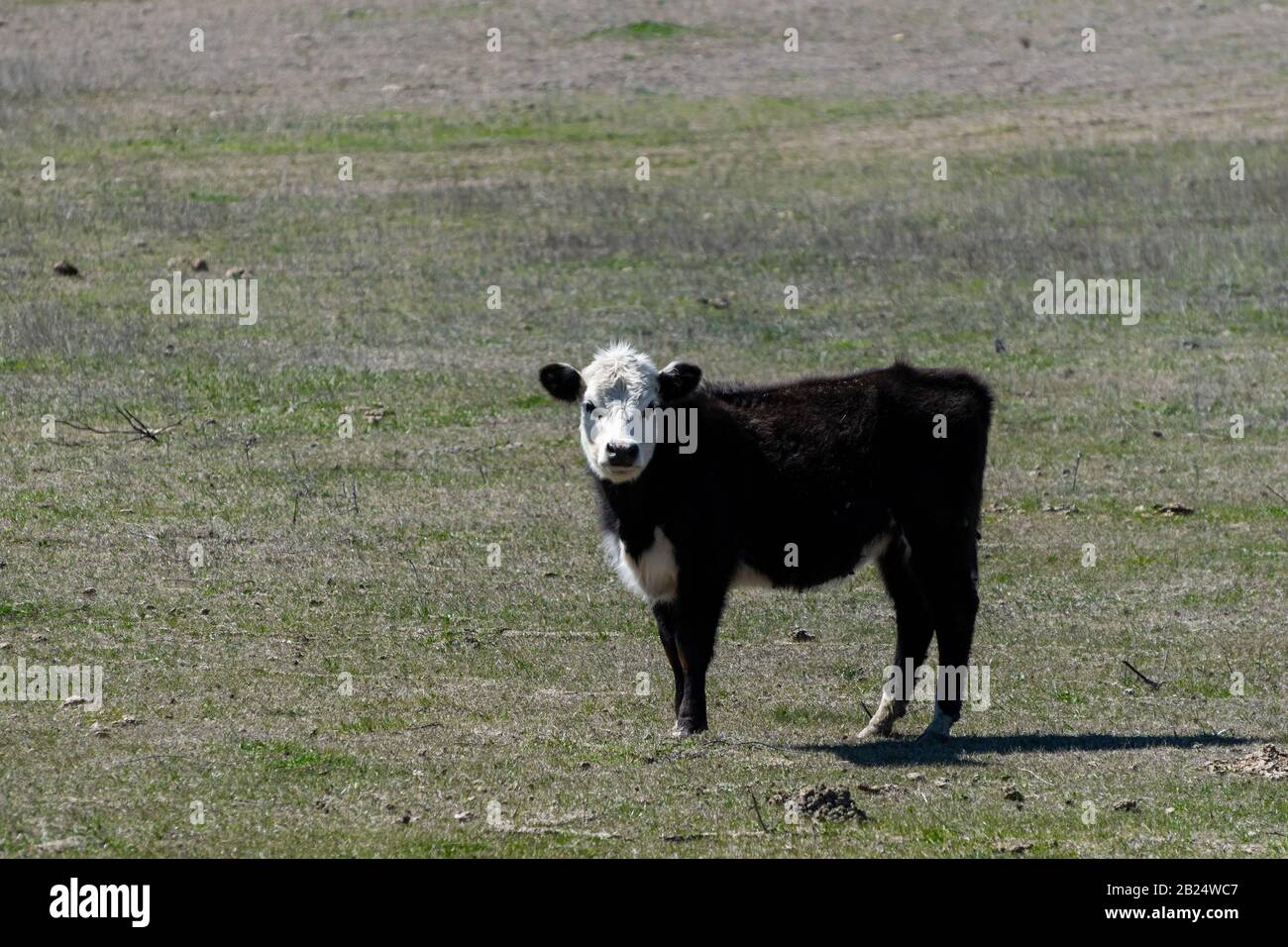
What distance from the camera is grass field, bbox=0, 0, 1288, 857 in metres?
12.1

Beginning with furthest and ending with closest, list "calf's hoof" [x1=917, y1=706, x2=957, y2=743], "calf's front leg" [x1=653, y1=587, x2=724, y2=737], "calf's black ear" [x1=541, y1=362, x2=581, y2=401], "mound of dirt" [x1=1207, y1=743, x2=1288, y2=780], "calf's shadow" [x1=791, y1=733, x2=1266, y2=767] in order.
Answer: "calf's black ear" [x1=541, y1=362, x2=581, y2=401], "calf's hoof" [x1=917, y1=706, x2=957, y2=743], "calf's front leg" [x1=653, y1=587, x2=724, y2=737], "calf's shadow" [x1=791, y1=733, x2=1266, y2=767], "mound of dirt" [x1=1207, y1=743, x2=1288, y2=780]

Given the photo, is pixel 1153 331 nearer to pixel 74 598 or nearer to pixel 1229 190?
pixel 1229 190

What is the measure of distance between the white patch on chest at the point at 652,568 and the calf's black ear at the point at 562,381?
3.85ft

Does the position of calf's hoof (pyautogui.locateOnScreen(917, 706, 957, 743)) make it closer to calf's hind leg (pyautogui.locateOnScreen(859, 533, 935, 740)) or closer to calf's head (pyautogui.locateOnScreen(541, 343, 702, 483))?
calf's hind leg (pyautogui.locateOnScreen(859, 533, 935, 740))

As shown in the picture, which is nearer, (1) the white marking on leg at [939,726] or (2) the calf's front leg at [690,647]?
(2) the calf's front leg at [690,647]

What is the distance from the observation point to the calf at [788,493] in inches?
538

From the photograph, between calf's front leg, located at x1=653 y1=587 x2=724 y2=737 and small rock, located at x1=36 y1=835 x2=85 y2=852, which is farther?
calf's front leg, located at x1=653 y1=587 x2=724 y2=737

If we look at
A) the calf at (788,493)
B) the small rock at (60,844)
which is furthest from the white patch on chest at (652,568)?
the small rock at (60,844)

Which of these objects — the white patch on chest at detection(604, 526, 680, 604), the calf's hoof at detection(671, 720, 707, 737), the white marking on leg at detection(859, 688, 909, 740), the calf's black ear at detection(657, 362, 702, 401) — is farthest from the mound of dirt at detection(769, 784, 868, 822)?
the calf's black ear at detection(657, 362, 702, 401)

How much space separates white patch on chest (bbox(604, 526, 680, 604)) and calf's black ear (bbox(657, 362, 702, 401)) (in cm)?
101

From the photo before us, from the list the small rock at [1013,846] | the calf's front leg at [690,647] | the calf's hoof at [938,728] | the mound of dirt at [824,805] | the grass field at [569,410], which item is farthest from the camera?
the calf's hoof at [938,728]

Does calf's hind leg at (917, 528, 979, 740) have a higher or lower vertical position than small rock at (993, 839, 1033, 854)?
higher

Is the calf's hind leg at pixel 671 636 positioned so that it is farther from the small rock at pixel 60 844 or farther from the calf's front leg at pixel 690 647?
the small rock at pixel 60 844
